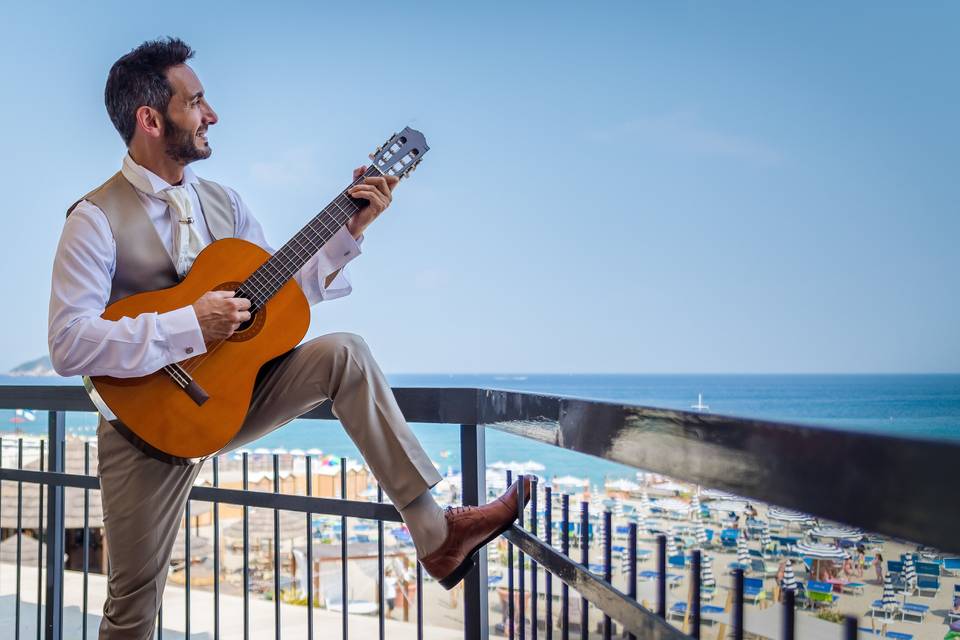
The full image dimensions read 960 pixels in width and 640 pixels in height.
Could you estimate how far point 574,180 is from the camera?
40.0 meters

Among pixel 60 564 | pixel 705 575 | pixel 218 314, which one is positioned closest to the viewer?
pixel 705 575

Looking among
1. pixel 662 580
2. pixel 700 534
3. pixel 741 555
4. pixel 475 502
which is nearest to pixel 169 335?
pixel 475 502

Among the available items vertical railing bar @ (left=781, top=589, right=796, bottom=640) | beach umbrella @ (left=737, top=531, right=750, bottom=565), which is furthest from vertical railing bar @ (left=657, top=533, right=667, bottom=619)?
beach umbrella @ (left=737, top=531, right=750, bottom=565)

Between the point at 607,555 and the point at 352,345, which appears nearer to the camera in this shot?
the point at 607,555

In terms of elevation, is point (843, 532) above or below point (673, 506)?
above

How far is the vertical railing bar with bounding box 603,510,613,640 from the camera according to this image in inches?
39.4

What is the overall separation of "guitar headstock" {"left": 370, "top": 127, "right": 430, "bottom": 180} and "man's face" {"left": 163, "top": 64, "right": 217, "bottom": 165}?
0.42 meters

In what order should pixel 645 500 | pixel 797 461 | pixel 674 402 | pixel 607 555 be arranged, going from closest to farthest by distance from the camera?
pixel 797 461 < pixel 607 555 < pixel 645 500 < pixel 674 402

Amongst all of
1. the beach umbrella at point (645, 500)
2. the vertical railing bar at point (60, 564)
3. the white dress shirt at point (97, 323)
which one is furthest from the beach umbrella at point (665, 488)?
the white dress shirt at point (97, 323)

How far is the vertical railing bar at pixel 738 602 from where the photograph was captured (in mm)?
699

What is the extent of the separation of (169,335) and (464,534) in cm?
70

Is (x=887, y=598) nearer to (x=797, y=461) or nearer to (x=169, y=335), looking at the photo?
(x=169, y=335)

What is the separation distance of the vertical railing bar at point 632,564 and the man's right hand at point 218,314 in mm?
961

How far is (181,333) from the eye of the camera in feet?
5.04
